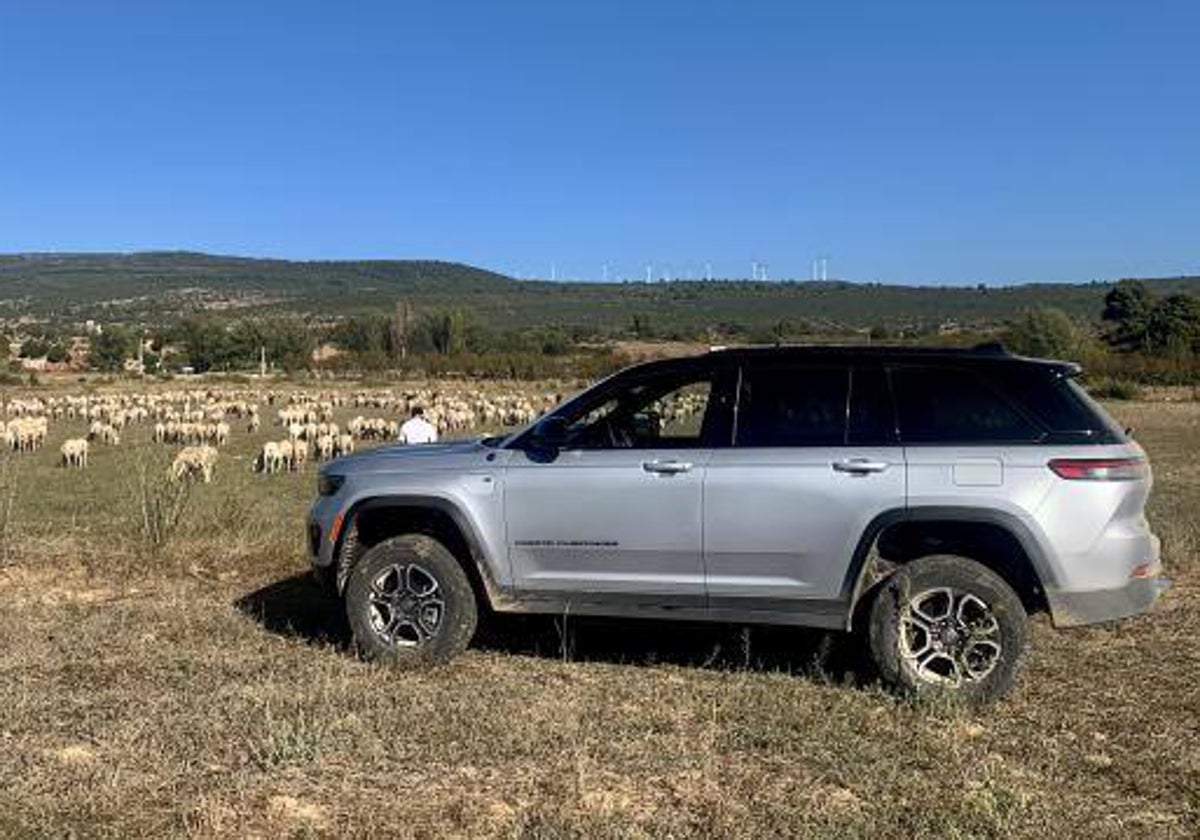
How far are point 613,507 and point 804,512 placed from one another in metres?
1.05

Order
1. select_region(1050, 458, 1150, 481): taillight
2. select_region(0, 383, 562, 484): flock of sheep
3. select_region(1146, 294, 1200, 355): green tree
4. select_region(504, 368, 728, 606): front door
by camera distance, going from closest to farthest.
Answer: select_region(1050, 458, 1150, 481): taillight, select_region(504, 368, 728, 606): front door, select_region(0, 383, 562, 484): flock of sheep, select_region(1146, 294, 1200, 355): green tree

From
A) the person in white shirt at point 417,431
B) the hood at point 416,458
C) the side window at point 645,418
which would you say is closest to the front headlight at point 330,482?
the hood at point 416,458

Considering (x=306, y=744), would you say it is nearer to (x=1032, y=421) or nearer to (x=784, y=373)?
(x=784, y=373)

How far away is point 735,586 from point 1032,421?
176 cm

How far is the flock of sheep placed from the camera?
29109 millimetres

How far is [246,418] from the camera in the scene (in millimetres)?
46656

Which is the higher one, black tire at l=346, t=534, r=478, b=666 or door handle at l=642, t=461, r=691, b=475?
door handle at l=642, t=461, r=691, b=475

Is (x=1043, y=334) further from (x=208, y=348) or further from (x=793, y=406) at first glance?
(x=793, y=406)

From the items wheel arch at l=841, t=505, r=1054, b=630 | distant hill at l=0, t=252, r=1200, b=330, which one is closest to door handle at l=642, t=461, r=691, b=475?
wheel arch at l=841, t=505, r=1054, b=630

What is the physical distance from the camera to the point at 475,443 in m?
7.47

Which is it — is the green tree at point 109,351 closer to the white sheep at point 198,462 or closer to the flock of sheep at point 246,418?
the flock of sheep at point 246,418

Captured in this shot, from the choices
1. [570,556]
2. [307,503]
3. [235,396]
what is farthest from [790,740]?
[235,396]

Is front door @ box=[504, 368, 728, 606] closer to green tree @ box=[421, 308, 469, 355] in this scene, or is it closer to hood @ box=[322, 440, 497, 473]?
hood @ box=[322, 440, 497, 473]

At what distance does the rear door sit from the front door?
13 centimetres
